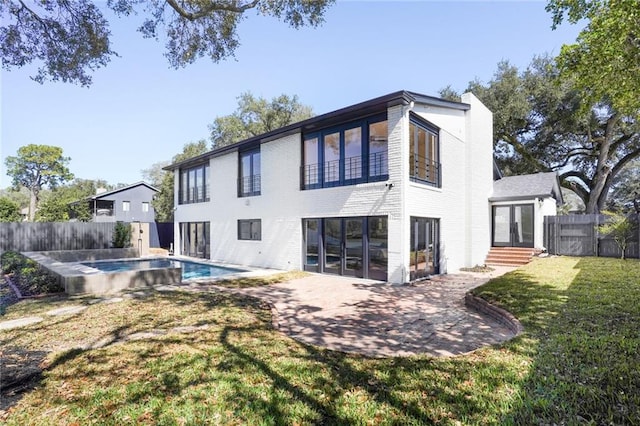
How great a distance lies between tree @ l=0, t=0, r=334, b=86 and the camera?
8.05 metres

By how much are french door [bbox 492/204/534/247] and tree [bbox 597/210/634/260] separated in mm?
2870

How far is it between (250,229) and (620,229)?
657 inches

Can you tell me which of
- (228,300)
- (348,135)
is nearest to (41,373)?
(228,300)

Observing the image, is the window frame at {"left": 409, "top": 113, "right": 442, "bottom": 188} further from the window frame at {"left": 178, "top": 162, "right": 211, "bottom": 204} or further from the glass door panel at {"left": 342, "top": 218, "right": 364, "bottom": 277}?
the window frame at {"left": 178, "top": 162, "right": 211, "bottom": 204}

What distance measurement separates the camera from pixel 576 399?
3182 millimetres

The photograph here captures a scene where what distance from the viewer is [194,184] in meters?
20.6

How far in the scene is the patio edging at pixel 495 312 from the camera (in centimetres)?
564

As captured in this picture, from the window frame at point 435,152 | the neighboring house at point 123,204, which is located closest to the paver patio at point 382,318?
the window frame at point 435,152

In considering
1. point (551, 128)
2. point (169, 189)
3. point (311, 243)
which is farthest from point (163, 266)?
point (551, 128)

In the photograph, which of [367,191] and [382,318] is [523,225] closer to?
Result: [367,191]

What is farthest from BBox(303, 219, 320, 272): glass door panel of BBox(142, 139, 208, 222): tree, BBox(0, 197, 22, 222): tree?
BBox(0, 197, 22, 222): tree

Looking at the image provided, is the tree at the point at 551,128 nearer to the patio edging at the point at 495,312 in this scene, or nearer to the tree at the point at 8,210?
the patio edging at the point at 495,312

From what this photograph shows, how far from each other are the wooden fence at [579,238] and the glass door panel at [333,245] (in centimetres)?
1244

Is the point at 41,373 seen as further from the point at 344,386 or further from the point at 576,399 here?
the point at 576,399
